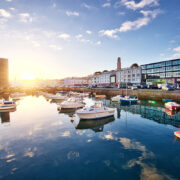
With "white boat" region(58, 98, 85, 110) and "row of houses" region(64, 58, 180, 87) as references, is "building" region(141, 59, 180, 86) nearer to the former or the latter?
"row of houses" region(64, 58, 180, 87)

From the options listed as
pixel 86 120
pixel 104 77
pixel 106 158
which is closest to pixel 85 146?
pixel 106 158

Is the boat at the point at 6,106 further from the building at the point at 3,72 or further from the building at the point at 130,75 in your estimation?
the building at the point at 3,72

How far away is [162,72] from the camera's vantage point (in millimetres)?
83000

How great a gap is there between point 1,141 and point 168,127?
22693mm

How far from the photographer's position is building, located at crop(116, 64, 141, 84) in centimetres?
8756

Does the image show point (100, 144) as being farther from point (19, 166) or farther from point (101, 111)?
point (101, 111)

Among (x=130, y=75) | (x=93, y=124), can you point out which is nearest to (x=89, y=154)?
(x=93, y=124)

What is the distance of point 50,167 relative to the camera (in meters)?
8.73

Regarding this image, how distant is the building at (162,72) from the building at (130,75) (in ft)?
17.8

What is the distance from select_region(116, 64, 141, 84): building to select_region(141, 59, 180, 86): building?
5.43m

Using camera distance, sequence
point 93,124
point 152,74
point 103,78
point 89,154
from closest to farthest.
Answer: point 89,154 → point 93,124 → point 152,74 → point 103,78

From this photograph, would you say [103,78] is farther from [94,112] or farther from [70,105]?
[94,112]

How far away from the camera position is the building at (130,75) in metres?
87.6

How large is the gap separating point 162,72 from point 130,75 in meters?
22.5
